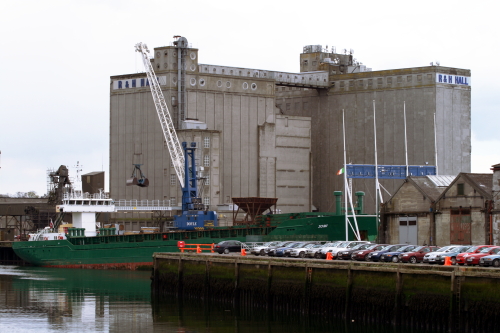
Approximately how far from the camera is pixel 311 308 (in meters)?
43.8

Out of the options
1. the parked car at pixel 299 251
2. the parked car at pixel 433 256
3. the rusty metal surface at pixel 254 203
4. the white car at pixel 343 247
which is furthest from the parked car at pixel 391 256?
the rusty metal surface at pixel 254 203

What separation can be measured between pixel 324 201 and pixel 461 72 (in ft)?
96.5

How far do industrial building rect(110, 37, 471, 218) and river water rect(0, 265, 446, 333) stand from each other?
49822mm

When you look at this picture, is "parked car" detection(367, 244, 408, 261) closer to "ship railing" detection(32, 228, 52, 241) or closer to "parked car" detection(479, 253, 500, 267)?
"parked car" detection(479, 253, 500, 267)

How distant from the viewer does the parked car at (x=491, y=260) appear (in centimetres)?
4031

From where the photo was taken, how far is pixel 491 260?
40.5 meters

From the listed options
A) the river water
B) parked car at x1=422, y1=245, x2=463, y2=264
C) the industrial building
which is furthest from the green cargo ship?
parked car at x1=422, y1=245, x2=463, y2=264

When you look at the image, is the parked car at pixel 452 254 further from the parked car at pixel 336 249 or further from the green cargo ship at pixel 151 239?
the green cargo ship at pixel 151 239

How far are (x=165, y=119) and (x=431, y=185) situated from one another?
47271mm

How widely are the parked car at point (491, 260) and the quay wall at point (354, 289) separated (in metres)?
4.59

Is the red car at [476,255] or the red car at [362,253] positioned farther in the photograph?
the red car at [362,253]

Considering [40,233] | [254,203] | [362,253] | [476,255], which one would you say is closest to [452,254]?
[476,255]

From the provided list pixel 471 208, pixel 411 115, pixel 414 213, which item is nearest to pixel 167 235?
pixel 414 213

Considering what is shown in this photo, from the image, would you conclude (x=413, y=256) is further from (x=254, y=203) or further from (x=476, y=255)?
(x=254, y=203)
